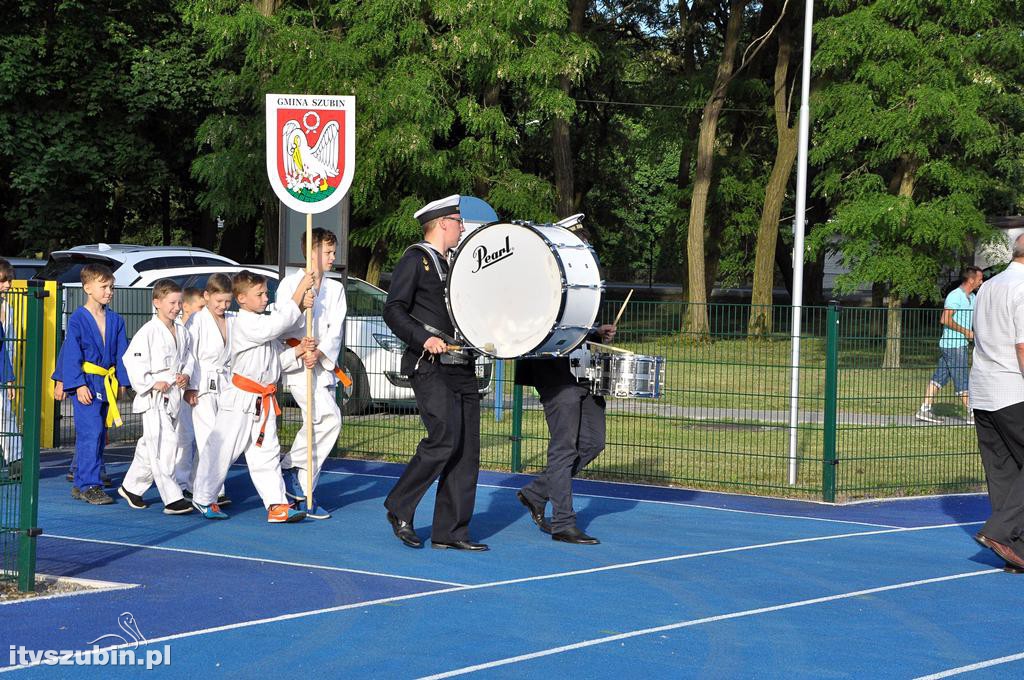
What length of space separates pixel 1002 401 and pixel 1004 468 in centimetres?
46

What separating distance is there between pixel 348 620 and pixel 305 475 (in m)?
3.32

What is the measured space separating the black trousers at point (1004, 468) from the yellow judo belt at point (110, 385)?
6.18 meters

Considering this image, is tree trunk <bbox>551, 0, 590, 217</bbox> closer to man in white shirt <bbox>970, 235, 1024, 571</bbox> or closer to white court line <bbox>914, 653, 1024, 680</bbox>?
man in white shirt <bbox>970, 235, 1024, 571</bbox>

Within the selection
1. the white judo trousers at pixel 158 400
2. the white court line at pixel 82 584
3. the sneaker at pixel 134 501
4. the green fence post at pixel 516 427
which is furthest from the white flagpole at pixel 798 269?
the white court line at pixel 82 584

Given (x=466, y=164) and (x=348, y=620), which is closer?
(x=348, y=620)

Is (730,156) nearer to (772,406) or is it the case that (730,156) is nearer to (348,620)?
(772,406)

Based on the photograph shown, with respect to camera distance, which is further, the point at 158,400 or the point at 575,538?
the point at 158,400

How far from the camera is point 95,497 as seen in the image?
9.97 m

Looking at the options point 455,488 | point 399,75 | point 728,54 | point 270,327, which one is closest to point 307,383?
point 270,327

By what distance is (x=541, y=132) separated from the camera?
36250mm

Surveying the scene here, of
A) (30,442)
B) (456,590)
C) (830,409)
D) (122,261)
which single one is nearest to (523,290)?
(456,590)

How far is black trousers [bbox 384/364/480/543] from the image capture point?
→ 27.6ft

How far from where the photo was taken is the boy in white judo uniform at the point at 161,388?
9.59 metres

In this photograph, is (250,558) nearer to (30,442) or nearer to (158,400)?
(30,442)
